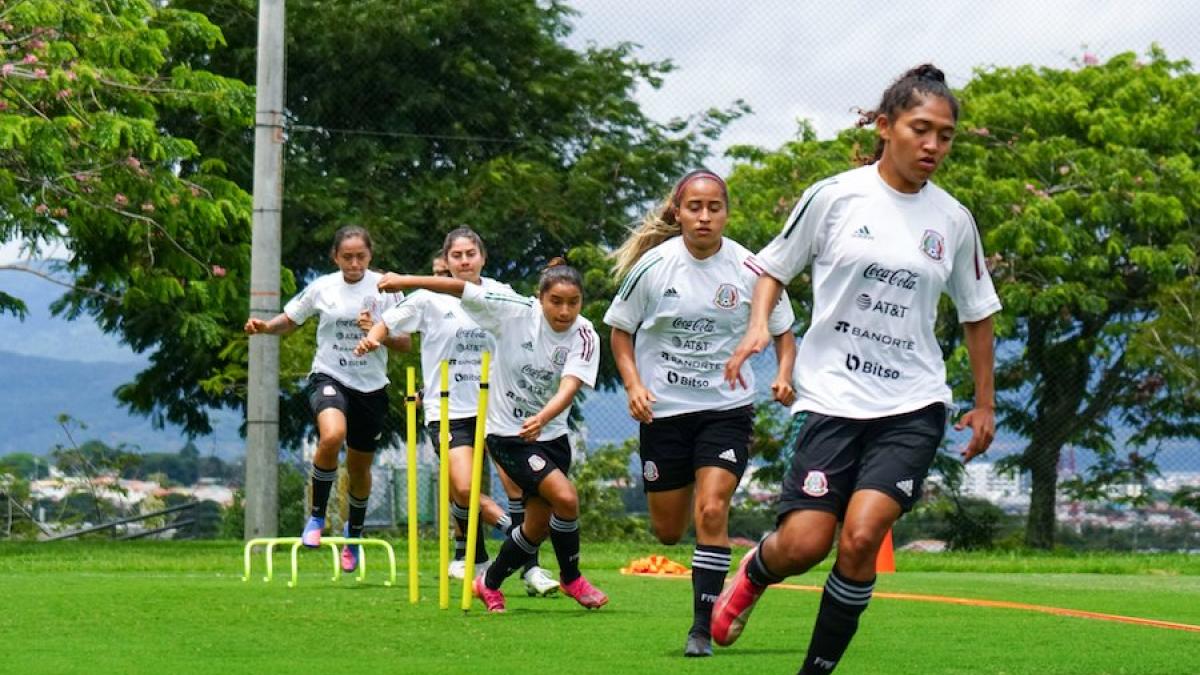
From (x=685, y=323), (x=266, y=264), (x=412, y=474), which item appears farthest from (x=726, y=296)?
(x=266, y=264)

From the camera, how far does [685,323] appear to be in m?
8.71

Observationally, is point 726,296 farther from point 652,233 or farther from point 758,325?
point 758,325

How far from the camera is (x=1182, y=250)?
82.5ft

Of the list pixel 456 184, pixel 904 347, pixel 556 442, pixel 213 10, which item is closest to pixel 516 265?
pixel 456 184

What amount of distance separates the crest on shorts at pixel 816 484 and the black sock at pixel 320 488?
747cm

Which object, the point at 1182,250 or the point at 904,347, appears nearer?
the point at 904,347

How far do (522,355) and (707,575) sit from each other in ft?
8.00

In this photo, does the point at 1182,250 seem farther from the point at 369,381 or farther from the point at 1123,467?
the point at 369,381

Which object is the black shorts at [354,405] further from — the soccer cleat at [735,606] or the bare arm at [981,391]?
the bare arm at [981,391]

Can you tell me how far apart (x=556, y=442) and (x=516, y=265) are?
2181cm

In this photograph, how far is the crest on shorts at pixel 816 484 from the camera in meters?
6.54

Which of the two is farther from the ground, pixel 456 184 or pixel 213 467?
pixel 456 184

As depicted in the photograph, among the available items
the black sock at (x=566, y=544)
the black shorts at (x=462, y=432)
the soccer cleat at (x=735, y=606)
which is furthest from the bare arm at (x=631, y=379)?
the black shorts at (x=462, y=432)

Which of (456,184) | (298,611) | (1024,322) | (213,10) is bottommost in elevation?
(298,611)
